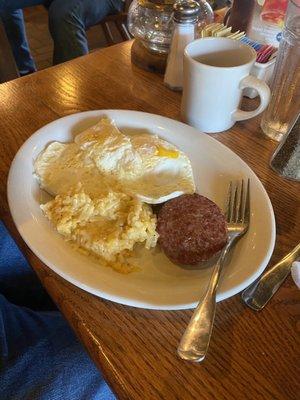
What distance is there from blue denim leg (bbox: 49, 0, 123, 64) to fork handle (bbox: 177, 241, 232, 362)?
1489mm

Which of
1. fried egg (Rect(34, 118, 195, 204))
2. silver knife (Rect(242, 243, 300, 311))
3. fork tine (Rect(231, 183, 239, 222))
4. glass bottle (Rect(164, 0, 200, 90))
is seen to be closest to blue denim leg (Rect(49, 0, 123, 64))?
glass bottle (Rect(164, 0, 200, 90))

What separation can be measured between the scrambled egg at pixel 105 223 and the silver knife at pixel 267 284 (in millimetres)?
144

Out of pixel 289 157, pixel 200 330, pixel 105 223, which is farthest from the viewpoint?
pixel 289 157

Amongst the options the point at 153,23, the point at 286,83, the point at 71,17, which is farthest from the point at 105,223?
the point at 71,17

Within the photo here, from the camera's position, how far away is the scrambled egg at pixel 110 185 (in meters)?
0.54

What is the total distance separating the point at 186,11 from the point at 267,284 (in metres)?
0.54

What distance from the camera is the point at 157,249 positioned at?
568 mm

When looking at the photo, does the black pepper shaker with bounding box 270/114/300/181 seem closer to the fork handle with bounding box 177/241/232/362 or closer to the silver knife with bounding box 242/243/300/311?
the silver knife with bounding box 242/243/300/311

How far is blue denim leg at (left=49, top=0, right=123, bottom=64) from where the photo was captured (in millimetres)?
1685

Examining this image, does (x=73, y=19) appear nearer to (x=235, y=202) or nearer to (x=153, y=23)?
(x=153, y=23)

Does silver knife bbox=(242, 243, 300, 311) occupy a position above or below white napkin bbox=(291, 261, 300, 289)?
below

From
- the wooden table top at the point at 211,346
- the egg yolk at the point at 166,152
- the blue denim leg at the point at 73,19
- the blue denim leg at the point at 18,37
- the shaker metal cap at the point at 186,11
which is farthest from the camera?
the blue denim leg at the point at 18,37

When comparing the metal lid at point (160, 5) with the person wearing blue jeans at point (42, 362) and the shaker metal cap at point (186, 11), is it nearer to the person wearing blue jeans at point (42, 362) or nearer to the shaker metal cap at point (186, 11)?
the shaker metal cap at point (186, 11)

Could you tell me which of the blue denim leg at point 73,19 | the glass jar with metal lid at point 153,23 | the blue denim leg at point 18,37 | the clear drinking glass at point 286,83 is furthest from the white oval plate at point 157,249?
the blue denim leg at point 18,37
